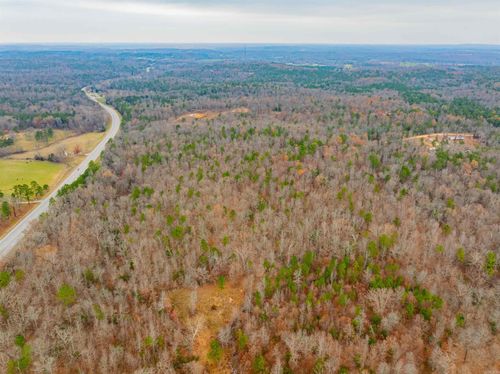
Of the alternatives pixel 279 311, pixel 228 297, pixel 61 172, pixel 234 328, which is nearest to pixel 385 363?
pixel 279 311

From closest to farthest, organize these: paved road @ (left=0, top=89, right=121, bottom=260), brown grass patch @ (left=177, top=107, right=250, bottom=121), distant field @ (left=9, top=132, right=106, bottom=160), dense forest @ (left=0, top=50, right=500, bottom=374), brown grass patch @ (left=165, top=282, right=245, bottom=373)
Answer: dense forest @ (left=0, top=50, right=500, bottom=374) < brown grass patch @ (left=165, top=282, right=245, bottom=373) < paved road @ (left=0, top=89, right=121, bottom=260) < distant field @ (left=9, top=132, right=106, bottom=160) < brown grass patch @ (left=177, top=107, right=250, bottom=121)

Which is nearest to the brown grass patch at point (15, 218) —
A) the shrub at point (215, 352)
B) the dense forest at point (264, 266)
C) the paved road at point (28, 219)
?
the paved road at point (28, 219)

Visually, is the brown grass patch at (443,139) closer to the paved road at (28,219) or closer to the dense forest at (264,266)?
the dense forest at (264,266)

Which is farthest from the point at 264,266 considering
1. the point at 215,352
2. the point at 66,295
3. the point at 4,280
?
the point at 4,280

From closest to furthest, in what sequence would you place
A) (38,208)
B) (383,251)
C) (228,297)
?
1. (228,297)
2. (383,251)
3. (38,208)

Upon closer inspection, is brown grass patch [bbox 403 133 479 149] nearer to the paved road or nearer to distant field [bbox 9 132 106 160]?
the paved road

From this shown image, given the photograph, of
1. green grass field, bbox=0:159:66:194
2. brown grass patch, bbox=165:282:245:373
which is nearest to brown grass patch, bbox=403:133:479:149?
brown grass patch, bbox=165:282:245:373

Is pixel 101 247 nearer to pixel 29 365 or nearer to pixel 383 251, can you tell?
pixel 29 365
